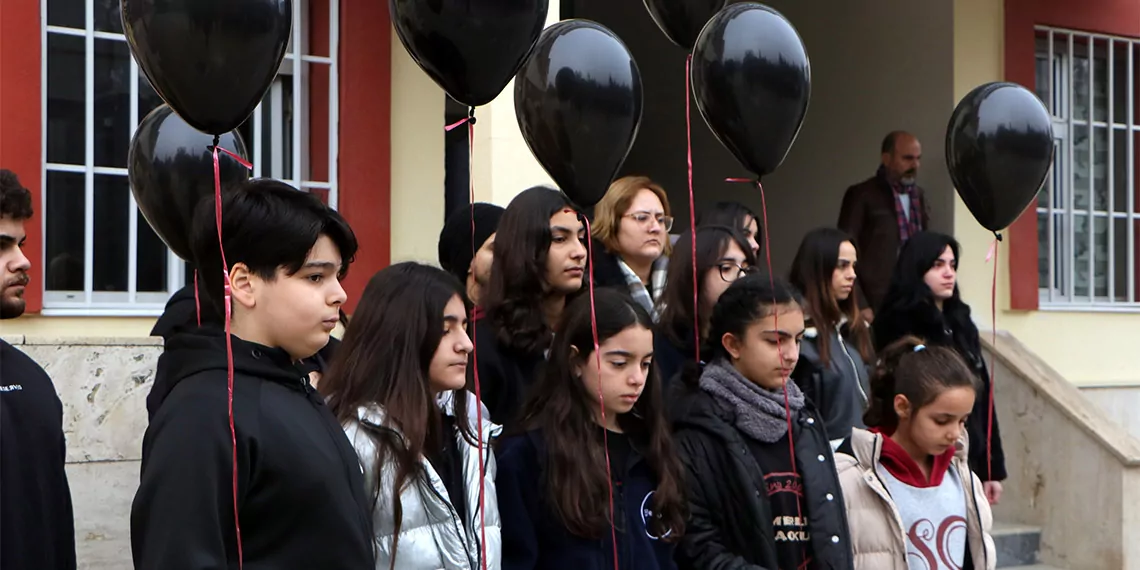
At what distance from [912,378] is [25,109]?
10.9 ft

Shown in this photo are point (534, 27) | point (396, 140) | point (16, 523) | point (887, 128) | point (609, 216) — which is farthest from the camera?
point (887, 128)

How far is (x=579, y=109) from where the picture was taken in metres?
3.25

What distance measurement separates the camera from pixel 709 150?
9734 mm

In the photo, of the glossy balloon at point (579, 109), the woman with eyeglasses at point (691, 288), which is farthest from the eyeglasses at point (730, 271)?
the glossy balloon at point (579, 109)

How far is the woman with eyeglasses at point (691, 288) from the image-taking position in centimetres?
414

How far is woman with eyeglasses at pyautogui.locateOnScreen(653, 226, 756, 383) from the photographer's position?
4141 mm

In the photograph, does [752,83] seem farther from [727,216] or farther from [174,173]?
[727,216]

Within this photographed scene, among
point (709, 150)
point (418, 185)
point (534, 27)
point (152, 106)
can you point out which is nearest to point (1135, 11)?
point (709, 150)

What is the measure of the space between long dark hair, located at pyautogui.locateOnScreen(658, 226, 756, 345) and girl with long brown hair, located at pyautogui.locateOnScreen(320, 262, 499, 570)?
1.11 meters

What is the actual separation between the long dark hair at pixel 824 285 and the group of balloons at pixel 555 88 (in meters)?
1.03

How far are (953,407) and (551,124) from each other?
4.84ft

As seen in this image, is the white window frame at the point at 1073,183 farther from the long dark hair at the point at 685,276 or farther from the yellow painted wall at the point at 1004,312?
the long dark hair at the point at 685,276

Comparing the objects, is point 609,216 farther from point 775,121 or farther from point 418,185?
point 418,185

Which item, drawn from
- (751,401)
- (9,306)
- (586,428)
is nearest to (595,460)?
(586,428)
